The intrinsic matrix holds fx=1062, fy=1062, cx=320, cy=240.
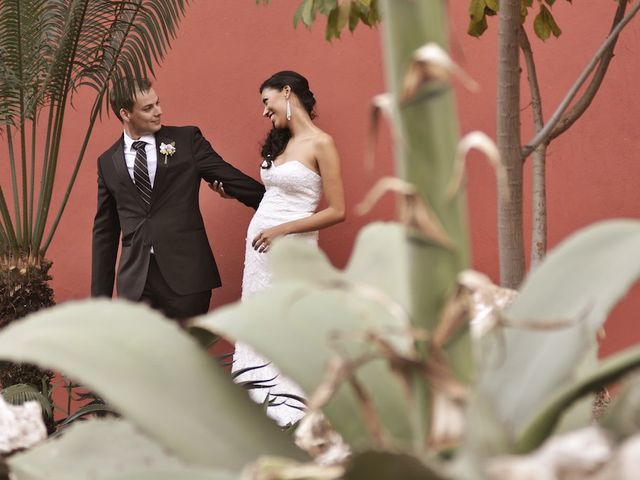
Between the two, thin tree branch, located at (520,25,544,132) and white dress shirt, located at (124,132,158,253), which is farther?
white dress shirt, located at (124,132,158,253)

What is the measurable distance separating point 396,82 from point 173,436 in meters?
0.18

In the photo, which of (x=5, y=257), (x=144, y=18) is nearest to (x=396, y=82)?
(x=144, y=18)

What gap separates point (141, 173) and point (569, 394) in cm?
415

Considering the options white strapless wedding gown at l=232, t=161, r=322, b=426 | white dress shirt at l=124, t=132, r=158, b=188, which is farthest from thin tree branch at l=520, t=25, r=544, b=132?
white dress shirt at l=124, t=132, r=158, b=188

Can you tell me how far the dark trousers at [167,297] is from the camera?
4.54 meters

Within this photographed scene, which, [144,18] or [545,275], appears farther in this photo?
[144,18]

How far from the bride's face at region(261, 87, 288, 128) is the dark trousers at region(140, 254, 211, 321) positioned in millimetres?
788

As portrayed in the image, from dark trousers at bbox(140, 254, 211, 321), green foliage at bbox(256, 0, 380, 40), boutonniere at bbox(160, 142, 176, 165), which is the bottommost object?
dark trousers at bbox(140, 254, 211, 321)

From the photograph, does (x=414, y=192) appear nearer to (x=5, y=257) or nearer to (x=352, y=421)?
(x=352, y=421)

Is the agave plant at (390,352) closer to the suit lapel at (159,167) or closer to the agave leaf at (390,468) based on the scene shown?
the agave leaf at (390,468)

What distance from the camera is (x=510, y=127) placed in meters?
2.33

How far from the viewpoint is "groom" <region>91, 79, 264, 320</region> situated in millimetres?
4422

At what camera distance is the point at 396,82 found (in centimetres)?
41

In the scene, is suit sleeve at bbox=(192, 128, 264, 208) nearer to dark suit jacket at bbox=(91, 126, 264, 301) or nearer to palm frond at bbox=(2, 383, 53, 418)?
dark suit jacket at bbox=(91, 126, 264, 301)
